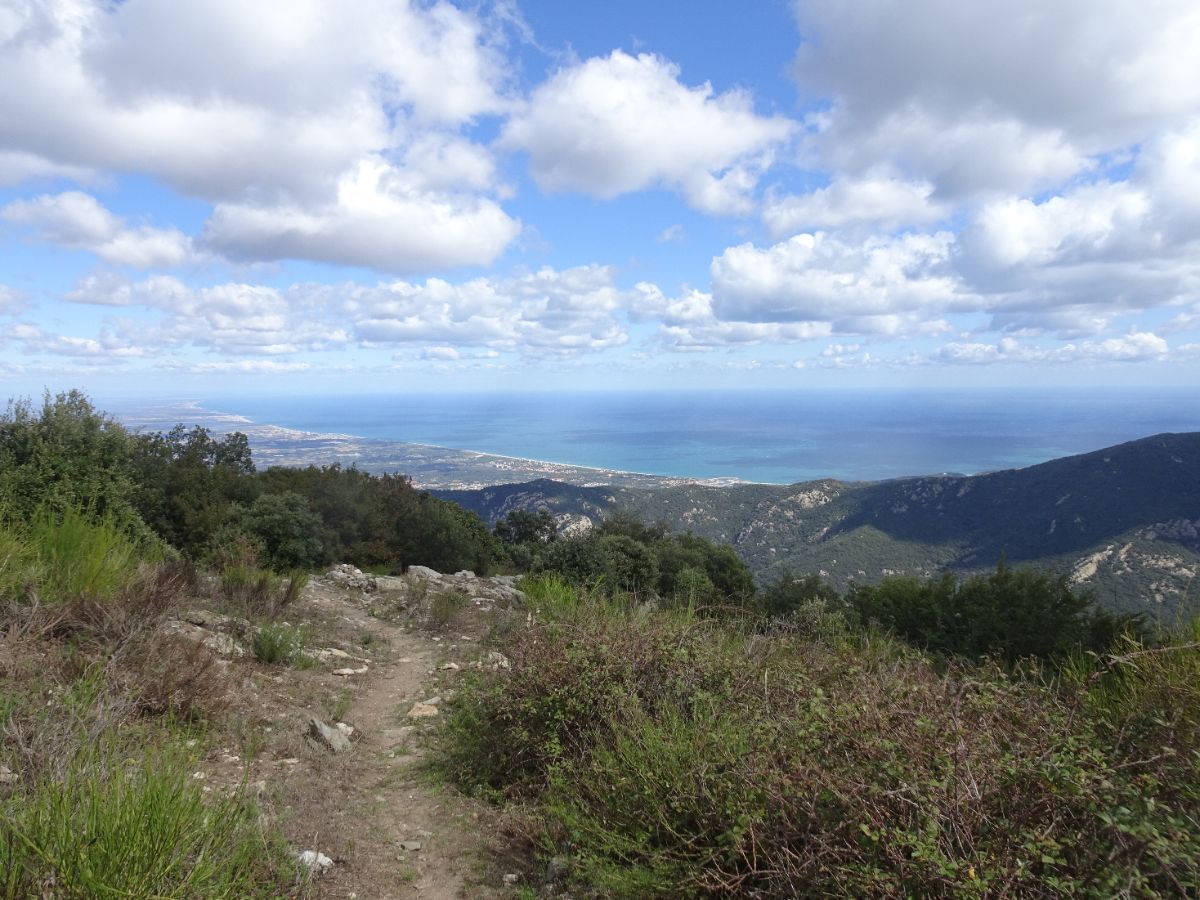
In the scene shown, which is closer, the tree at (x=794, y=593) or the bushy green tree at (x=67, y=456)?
the bushy green tree at (x=67, y=456)

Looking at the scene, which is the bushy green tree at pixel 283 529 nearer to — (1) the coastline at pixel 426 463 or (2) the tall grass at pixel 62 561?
(2) the tall grass at pixel 62 561

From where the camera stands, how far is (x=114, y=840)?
203cm

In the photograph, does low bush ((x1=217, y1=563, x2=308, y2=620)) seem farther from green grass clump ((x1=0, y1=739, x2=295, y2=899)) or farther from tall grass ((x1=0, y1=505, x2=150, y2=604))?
green grass clump ((x1=0, y1=739, x2=295, y2=899))

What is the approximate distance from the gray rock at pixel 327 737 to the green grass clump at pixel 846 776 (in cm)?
125

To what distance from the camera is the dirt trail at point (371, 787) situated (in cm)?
339

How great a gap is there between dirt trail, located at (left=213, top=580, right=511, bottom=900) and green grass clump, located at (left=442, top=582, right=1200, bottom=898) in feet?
1.29

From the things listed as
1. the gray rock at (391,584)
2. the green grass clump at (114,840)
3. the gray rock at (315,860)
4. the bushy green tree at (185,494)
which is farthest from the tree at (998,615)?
the bushy green tree at (185,494)

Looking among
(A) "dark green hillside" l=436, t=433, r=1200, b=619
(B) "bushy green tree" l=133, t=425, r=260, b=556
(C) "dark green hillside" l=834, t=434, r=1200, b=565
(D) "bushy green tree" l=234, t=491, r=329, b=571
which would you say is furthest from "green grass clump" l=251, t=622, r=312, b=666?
(C) "dark green hillside" l=834, t=434, r=1200, b=565

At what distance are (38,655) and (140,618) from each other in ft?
2.80

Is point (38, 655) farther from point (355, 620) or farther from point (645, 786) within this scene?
point (355, 620)

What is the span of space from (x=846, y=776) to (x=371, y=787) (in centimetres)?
353

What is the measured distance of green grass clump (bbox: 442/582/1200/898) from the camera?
2031mm

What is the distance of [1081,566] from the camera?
4512 centimetres

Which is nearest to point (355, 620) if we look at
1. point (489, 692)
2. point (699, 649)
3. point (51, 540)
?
point (51, 540)
